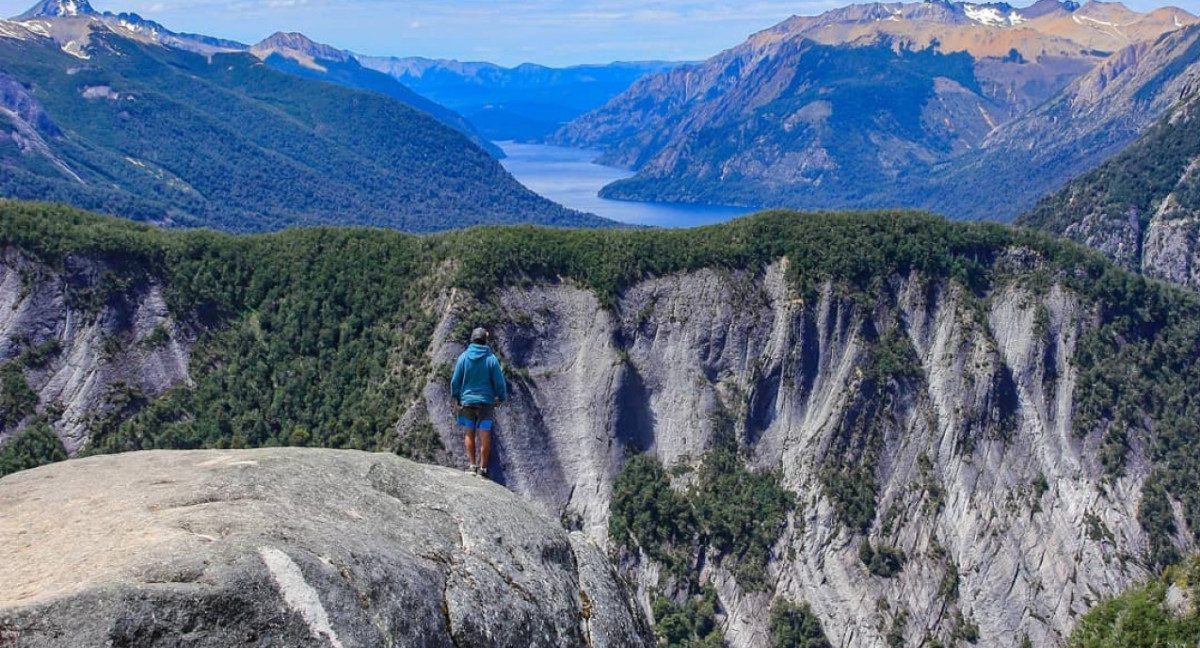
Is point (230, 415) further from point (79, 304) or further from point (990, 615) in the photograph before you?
point (990, 615)

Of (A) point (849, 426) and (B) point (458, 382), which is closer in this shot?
(B) point (458, 382)

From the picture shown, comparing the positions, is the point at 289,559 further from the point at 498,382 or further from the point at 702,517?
the point at 702,517

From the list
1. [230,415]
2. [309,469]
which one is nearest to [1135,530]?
[230,415]

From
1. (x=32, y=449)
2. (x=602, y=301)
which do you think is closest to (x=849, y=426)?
(x=602, y=301)

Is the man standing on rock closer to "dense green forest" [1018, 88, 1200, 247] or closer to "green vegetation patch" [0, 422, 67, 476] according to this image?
"green vegetation patch" [0, 422, 67, 476]

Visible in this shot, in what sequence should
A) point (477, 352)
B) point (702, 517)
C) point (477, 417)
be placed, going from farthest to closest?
point (702, 517), point (477, 417), point (477, 352)

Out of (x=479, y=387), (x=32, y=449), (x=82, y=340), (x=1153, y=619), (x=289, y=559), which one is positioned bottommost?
(x=32, y=449)

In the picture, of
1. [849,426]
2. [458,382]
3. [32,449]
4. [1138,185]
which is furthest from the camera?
[1138,185]
